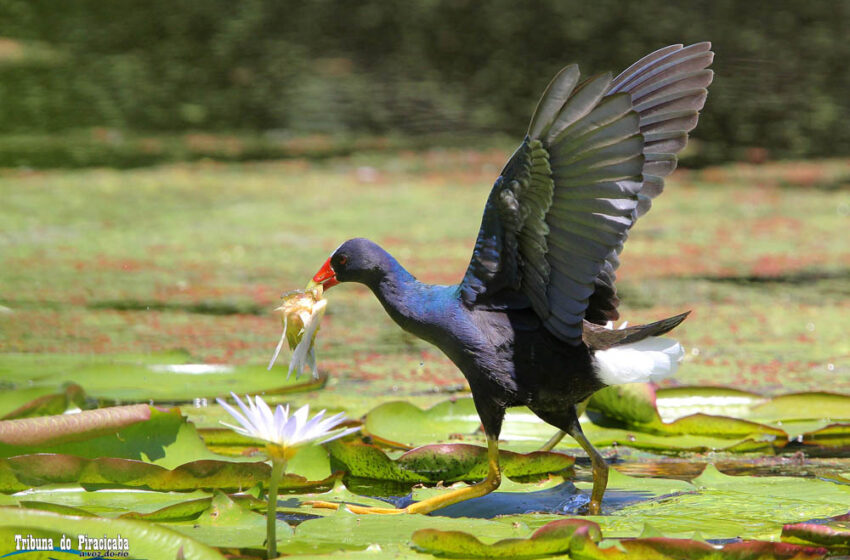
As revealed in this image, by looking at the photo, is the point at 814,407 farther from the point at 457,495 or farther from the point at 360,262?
the point at 360,262

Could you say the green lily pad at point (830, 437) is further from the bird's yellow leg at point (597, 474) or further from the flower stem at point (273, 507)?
the flower stem at point (273, 507)

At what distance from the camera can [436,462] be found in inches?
92.0

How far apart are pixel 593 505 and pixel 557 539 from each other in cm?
42

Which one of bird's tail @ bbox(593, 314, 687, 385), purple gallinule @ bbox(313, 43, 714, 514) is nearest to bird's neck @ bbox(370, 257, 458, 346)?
purple gallinule @ bbox(313, 43, 714, 514)

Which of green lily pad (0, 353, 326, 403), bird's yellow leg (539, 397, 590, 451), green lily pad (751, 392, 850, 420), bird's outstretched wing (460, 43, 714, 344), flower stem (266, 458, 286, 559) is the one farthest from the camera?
green lily pad (0, 353, 326, 403)

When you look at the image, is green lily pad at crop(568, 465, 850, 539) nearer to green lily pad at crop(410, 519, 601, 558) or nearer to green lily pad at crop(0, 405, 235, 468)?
green lily pad at crop(410, 519, 601, 558)

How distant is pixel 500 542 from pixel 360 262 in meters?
0.77

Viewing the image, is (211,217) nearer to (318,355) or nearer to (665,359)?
(318,355)

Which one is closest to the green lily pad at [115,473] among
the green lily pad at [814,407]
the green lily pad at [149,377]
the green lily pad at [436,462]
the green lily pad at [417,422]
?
the green lily pad at [436,462]

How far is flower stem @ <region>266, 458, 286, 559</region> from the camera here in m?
1.67

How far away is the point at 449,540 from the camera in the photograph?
1.77 meters

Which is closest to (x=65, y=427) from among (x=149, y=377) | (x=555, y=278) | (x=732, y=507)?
(x=149, y=377)

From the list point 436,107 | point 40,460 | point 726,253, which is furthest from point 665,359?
point 436,107

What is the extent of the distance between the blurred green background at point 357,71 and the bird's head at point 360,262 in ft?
14.1
